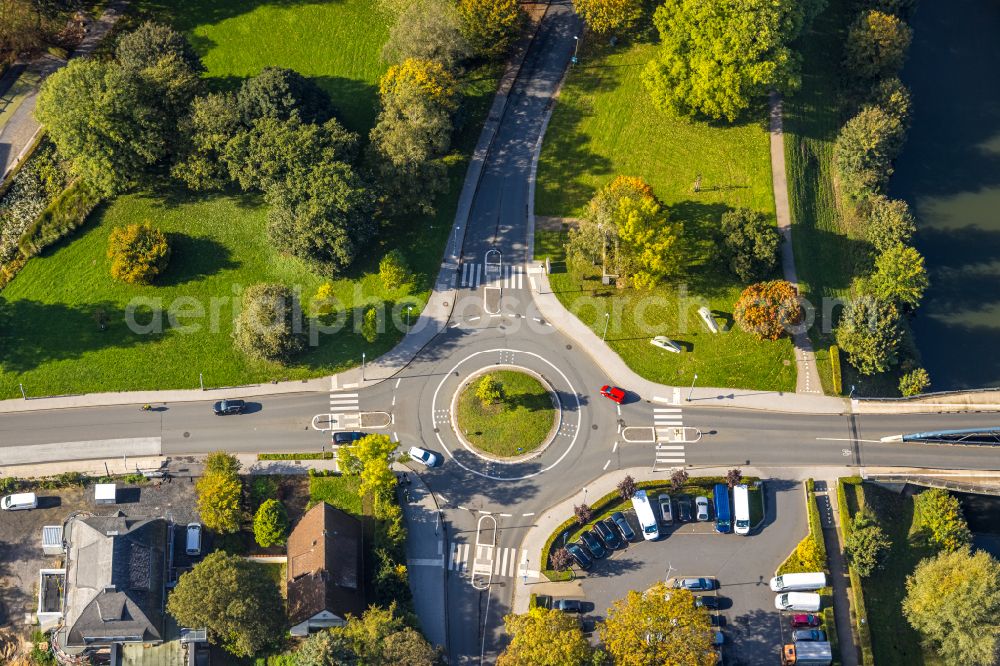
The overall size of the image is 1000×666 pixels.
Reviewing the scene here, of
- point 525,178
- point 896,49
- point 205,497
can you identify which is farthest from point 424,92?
point 896,49

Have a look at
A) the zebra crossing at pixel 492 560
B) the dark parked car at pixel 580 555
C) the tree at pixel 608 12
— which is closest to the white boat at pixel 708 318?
the dark parked car at pixel 580 555

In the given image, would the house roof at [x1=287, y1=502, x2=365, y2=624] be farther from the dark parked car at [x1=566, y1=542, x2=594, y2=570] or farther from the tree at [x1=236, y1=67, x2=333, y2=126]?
the tree at [x1=236, y1=67, x2=333, y2=126]

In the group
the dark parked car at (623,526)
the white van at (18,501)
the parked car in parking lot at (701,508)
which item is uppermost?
the white van at (18,501)

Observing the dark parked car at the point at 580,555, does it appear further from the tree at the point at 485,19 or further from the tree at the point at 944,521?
the tree at the point at 485,19

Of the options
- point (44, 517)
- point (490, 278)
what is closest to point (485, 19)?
point (490, 278)

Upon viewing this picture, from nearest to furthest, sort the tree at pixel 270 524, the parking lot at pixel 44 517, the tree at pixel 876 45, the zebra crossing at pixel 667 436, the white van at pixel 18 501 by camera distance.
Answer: the tree at pixel 270 524 → the parking lot at pixel 44 517 → the white van at pixel 18 501 → the zebra crossing at pixel 667 436 → the tree at pixel 876 45

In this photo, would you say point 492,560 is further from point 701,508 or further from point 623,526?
point 701,508
